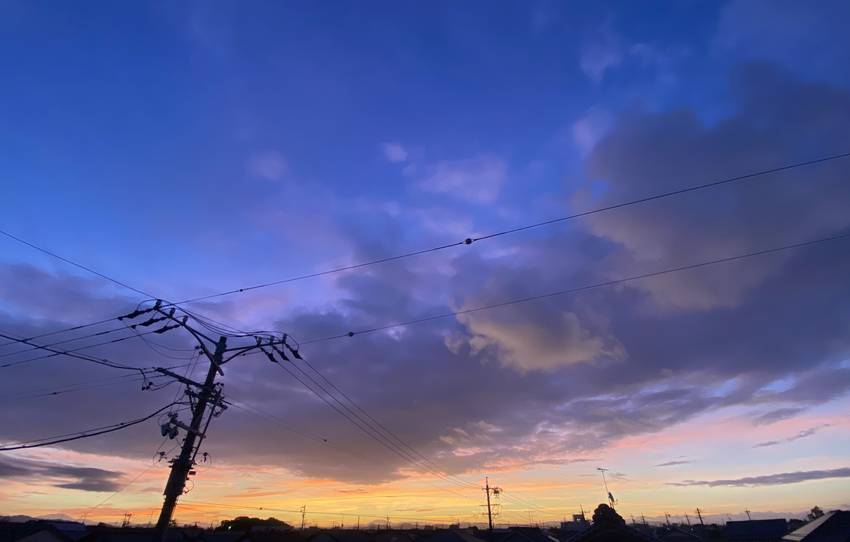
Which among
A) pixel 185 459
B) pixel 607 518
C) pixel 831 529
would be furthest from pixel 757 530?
pixel 185 459

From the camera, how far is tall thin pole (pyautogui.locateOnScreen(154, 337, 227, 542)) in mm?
16875

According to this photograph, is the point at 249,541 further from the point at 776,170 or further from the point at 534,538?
the point at 776,170

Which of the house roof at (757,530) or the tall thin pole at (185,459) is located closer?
the tall thin pole at (185,459)

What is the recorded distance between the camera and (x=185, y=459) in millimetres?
18359

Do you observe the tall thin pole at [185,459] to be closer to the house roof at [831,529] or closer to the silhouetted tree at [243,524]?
the house roof at [831,529]

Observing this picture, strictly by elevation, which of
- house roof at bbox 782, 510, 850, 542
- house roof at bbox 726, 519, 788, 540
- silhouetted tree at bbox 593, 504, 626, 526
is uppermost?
silhouetted tree at bbox 593, 504, 626, 526

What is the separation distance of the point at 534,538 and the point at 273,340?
5787 cm

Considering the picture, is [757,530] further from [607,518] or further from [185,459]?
[185,459]

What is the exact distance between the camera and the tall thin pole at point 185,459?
16875 mm

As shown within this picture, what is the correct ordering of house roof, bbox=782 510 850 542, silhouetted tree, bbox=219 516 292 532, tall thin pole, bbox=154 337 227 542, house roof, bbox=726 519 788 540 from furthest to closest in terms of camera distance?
silhouetted tree, bbox=219 516 292 532 → house roof, bbox=726 519 788 540 → house roof, bbox=782 510 850 542 → tall thin pole, bbox=154 337 227 542

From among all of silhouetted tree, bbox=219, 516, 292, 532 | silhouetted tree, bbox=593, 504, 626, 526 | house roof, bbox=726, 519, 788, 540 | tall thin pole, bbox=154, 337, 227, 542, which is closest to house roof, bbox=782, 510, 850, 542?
silhouetted tree, bbox=593, 504, 626, 526

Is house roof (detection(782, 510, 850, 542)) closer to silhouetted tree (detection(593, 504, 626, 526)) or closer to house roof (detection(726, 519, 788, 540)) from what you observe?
silhouetted tree (detection(593, 504, 626, 526))

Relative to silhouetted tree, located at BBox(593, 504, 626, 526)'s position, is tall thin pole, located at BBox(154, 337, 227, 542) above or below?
above

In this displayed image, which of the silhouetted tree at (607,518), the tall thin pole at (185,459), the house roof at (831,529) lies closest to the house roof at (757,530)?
the house roof at (831,529)
